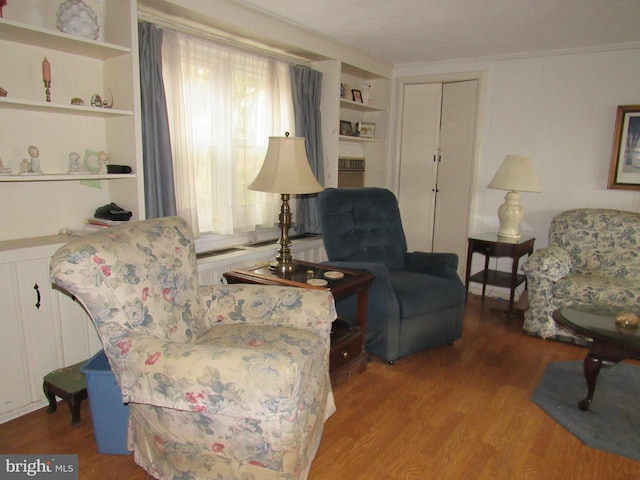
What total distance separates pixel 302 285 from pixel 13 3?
1894 millimetres

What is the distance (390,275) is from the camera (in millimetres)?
3068

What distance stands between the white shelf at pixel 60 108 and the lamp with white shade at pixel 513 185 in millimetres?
2787

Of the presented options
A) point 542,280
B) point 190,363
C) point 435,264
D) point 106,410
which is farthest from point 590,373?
point 106,410

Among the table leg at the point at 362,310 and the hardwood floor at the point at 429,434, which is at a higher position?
the table leg at the point at 362,310

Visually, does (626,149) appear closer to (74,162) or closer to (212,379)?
(212,379)

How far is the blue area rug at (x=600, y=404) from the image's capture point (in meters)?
2.04

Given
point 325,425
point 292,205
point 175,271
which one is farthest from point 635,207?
point 175,271

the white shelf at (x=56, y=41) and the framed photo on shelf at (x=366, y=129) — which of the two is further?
the framed photo on shelf at (x=366, y=129)

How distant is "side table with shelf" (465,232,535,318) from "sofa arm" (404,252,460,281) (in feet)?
2.18

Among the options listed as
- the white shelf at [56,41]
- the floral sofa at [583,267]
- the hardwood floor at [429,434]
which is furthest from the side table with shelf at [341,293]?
the floral sofa at [583,267]

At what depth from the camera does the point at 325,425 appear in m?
2.12

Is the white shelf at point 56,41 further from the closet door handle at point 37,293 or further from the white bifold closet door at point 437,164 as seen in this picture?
the white bifold closet door at point 437,164

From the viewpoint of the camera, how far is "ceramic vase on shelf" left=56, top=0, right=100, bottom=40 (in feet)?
6.70

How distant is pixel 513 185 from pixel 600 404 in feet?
5.78
